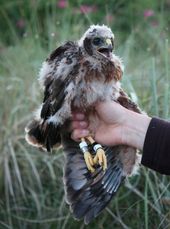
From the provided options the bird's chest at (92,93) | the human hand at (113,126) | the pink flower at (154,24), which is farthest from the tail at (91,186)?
the pink flower at (154,24)

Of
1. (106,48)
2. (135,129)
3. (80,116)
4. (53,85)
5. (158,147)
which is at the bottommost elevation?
(158,147)

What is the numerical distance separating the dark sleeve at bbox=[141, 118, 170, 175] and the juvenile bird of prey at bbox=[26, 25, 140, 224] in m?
0.29

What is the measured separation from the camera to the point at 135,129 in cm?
384

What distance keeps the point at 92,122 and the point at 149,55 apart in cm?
212

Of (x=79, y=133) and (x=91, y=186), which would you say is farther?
(x=91, y=186)

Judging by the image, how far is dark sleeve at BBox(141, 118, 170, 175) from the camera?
3.59 meters

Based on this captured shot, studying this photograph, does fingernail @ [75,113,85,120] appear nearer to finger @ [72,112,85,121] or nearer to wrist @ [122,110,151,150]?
finger @ [72,112,85,121]

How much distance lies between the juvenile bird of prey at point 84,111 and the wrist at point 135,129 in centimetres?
13

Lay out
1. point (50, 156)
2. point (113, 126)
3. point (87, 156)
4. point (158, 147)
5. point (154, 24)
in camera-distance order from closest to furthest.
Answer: point (158, 147), point (87, 156), point (113, 126), point (50, 156), point (154, 24)

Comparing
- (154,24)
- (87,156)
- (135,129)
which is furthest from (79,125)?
(154,24)

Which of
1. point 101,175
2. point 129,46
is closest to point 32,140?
point 101,175

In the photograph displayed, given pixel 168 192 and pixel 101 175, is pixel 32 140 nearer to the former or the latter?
pixel 101 175

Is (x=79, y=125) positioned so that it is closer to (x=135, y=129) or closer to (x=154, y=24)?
(x=135, y=129)

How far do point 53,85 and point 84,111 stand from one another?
9.2 inches
